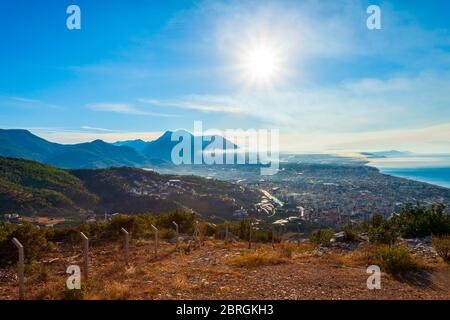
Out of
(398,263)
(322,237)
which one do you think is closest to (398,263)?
(398,263)

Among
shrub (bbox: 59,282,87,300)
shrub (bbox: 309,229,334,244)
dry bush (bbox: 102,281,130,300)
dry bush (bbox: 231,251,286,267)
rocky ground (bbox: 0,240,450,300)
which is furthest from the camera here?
shrub (bbox: 309,229,334,244)

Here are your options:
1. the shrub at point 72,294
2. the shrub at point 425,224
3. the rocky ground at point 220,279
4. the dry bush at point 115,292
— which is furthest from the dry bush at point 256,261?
the shrub at point 425,224

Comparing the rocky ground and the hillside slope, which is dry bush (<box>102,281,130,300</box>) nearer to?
the rocky ground

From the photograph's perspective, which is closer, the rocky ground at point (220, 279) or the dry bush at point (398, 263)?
the rocky ground at point (220, 279)

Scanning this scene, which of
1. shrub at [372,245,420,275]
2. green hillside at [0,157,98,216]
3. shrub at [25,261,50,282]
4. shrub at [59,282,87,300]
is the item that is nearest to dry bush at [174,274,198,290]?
shrub at [59,282,87,300]

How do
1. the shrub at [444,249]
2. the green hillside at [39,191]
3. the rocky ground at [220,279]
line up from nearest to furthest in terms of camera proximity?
the rocky ground at [220,279]
the shrub at [444,249]
the green hillside at [39,191]

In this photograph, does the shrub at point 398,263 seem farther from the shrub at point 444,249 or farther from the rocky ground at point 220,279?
the shrub at point 444,249

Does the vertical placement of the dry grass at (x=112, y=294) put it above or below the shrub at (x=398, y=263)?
above
